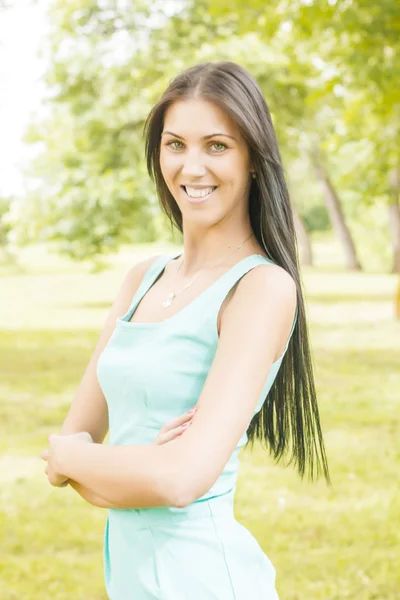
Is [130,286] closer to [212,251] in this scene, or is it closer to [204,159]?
[212,251]

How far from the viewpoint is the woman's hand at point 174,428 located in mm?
1887

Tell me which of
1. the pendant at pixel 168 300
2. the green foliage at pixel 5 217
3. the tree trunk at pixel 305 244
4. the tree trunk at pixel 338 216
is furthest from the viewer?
the tree trunk at pixel 305 244

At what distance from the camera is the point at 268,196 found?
2.12 m

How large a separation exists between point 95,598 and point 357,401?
5370 mm

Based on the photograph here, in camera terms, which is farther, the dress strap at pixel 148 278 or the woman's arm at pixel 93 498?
the dress strap at pixel 148 278

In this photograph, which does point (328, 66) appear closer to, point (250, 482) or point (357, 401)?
point (357, 401)

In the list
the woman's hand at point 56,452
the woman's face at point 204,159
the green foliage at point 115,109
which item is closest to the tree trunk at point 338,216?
the green foliage at point 115,109

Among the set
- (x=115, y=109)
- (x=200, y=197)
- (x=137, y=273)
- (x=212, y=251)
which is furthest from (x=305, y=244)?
(x=200, y=197)

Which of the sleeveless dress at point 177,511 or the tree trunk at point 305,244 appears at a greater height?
the sleeveless dress at point 177,511

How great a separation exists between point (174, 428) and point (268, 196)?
56 centimetres

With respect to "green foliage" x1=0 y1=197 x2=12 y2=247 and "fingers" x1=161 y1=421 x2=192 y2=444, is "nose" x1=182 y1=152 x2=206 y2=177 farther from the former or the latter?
"green foliage" x1=0 y1=197 x2=12 y2=247

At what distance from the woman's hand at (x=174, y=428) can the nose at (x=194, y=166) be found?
0.50 m

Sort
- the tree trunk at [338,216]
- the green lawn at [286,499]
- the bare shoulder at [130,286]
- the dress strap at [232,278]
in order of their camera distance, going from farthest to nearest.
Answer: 1. the tree trunk at [338,216]
2. the green lawn at [286,499]
3. the bare shoulder at [130,286]
4. the dress strap at [232,278]

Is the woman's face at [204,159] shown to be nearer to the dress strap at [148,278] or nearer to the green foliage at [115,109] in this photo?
the dress strap at [148,278]
